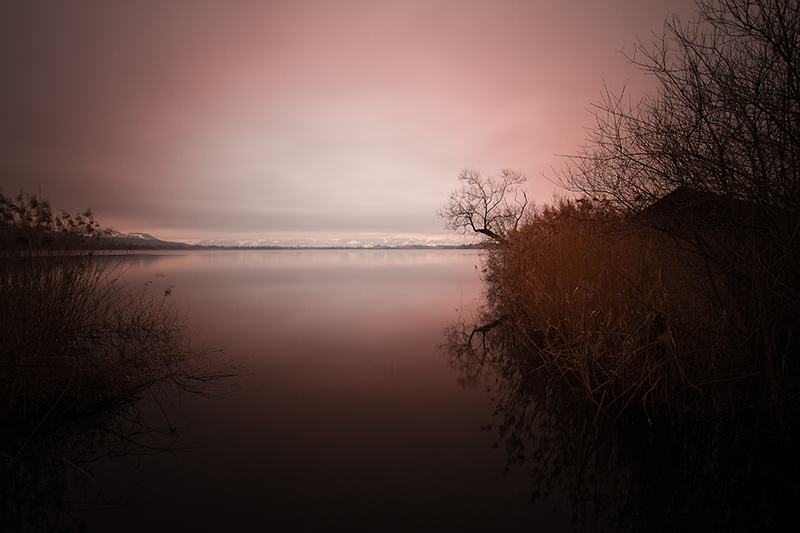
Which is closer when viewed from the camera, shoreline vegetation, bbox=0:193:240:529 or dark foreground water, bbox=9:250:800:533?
dark foreground water, bbox=9:250:800:533

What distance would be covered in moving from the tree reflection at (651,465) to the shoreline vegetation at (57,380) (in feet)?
10.7

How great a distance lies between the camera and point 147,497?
216cm

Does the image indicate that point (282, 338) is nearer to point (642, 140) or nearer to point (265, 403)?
point (265, 403)

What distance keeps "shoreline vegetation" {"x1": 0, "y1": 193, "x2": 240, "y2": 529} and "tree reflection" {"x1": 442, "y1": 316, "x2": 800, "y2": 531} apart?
326 centimetres

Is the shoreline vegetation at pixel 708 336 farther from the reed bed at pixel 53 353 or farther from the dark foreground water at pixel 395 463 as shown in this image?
the reed bed at pixel 53 353

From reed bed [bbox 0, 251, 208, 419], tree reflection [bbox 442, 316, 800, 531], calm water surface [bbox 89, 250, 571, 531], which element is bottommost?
calm water surface [bbox 89, 250, 571, 531]

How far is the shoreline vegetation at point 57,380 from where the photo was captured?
7.48ft

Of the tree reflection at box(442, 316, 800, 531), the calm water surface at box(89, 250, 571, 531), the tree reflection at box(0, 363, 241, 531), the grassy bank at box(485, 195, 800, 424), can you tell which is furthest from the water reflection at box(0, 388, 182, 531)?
the grassy bank at box(485, 195, 800, 424)

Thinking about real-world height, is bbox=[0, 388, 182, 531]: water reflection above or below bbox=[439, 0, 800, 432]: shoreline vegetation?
below

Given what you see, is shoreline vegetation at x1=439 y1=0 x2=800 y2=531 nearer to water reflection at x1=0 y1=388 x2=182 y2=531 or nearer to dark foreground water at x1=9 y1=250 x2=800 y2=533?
dark foreground water at x1=9 y1=250 x2=800 y2=533

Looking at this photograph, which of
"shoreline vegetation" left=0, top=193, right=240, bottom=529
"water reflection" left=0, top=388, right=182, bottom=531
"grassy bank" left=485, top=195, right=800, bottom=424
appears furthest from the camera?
"grassy bank" left=485, top=195, right=800, bottom=424

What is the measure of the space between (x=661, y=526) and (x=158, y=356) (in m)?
5.88

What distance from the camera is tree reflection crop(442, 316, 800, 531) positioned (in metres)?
2.03

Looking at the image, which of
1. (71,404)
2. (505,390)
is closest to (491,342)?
(505,390)
